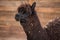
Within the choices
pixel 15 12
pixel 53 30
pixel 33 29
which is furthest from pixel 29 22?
pixel 15 12

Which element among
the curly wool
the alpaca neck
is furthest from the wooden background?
the alpaca neck

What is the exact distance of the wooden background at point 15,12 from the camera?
23.7ft

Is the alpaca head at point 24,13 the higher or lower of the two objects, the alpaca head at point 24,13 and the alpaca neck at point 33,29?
the higher

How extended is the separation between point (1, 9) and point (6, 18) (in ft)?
0.81

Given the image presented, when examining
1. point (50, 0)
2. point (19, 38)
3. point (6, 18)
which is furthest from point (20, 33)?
point (50, 0)

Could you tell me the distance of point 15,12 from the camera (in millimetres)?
7367

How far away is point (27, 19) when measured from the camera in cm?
482

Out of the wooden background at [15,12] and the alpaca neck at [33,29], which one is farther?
the wooden background at [15,12]

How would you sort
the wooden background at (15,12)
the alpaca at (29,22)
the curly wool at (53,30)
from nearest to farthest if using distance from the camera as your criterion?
the alpaca at (29,22)
the curly wool at (53,30)
the wooden background at (15,12)

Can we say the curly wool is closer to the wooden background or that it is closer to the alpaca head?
the alpaca head

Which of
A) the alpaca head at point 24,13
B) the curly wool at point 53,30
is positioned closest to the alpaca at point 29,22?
the alpaca head at point 24,13

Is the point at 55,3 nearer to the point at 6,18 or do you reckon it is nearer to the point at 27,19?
the point at 6,18

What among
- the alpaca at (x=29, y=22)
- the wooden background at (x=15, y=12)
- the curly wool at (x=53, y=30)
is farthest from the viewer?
the wooden background at (x=15, y=12)

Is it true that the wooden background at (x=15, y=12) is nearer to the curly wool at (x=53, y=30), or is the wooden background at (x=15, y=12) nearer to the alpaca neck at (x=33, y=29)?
the curly wool at (x=53, y=30)
